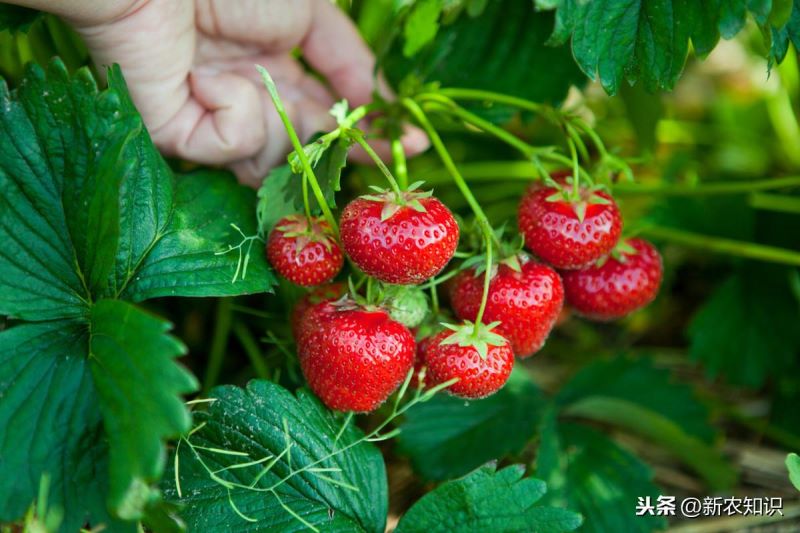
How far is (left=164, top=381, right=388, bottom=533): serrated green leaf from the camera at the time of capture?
0.83m

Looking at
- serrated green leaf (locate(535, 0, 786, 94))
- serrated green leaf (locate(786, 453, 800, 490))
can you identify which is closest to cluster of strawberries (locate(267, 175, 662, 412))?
serrated green leaf (locate(535, 0, 786, 94))

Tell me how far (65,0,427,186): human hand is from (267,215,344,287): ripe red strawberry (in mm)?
222

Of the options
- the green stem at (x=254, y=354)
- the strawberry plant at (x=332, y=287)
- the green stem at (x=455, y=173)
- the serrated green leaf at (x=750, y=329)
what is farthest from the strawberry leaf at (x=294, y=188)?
the serrated green leaf at (x=750, y=329)

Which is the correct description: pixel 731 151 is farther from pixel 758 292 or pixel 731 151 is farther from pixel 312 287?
pixel 312 287

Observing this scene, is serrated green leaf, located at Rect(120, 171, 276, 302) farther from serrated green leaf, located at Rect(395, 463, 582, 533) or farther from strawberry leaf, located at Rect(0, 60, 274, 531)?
serrated green leaf, located at Rect(395, 463, 582, 533)

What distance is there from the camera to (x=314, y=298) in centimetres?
92

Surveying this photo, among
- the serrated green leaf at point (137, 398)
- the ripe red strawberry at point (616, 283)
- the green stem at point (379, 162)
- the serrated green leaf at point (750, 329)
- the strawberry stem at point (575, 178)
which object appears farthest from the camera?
the serrated green leaf at point (750, 329)

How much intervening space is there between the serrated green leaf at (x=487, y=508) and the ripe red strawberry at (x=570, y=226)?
0.24 meters

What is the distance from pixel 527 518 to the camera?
0.84 meters

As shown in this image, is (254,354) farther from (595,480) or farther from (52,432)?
(595,480)

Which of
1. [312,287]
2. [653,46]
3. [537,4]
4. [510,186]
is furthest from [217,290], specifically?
[510,186]

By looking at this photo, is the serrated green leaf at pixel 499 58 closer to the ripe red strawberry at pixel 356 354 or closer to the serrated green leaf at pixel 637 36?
the serrated green leaf at pixel 637 36

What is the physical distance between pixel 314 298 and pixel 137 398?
0.28 m

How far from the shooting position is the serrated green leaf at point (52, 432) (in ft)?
2.43
